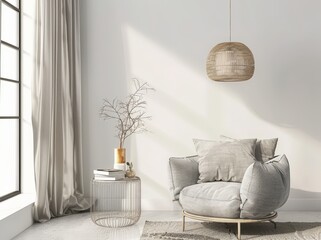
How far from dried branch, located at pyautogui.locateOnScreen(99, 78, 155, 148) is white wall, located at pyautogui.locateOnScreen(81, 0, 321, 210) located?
0.09 metres

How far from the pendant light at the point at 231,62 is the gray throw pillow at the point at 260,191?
49.0 inches

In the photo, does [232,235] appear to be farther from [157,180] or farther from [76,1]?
[76,1]

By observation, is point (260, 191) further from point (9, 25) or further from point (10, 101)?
point (9, 25)

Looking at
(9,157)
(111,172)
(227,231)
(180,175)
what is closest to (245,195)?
(227,231)

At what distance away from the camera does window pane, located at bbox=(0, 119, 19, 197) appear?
5305 mm

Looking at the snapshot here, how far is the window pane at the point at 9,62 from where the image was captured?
17.2 feet

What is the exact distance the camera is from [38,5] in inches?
209

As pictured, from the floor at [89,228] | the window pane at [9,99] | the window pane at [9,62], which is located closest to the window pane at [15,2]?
the window pane at [9,62]

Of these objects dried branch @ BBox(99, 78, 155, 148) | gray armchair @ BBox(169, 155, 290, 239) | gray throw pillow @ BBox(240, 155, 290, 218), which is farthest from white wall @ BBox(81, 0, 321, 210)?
gray throw pillow @ BBox(240, 155, 290, 218)

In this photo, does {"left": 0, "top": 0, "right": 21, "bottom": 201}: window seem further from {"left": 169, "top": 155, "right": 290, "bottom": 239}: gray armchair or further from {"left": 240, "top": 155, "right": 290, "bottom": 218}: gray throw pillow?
{"left": 240, "top": 155, "right": 290, "bottom": 218}: gray throw pillow

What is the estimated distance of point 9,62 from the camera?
17.6 ft

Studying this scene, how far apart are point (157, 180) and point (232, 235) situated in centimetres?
165

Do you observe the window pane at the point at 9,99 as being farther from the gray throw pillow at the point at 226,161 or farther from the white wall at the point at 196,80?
the gray throw pillow at the point at 226,161

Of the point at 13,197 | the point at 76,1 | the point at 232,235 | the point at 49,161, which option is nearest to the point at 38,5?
the point at 76,1
